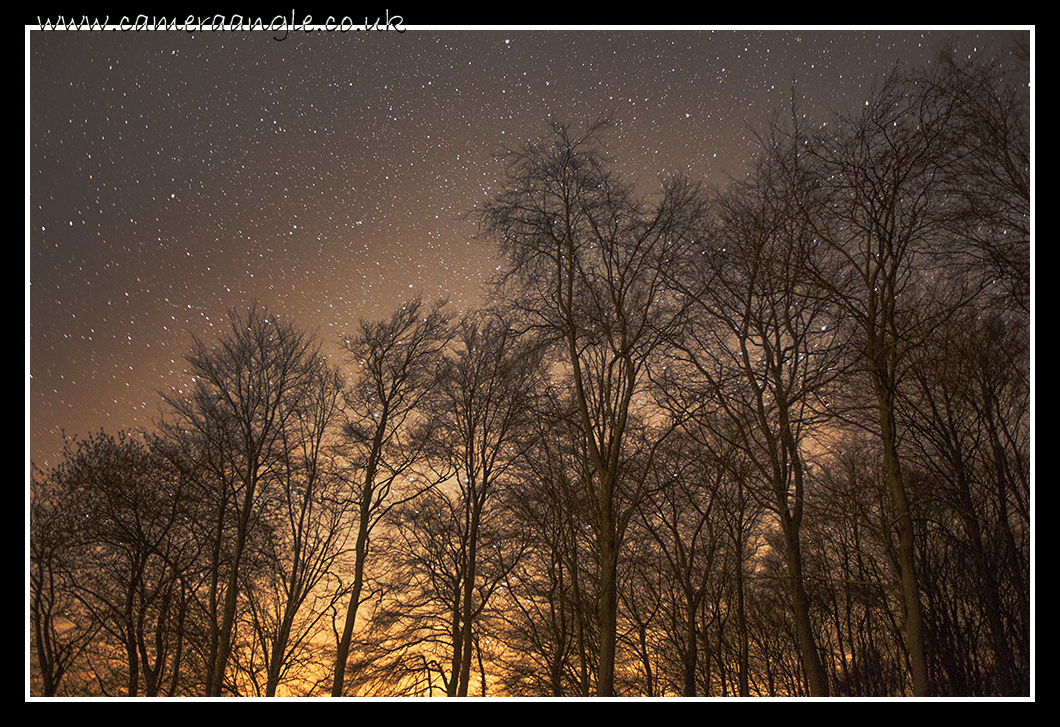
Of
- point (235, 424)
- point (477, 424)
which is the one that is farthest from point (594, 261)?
point (235, 424)

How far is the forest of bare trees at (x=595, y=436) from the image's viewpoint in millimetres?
4328

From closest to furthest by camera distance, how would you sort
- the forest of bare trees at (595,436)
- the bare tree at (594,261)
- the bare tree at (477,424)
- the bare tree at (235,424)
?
1. the forest of bare trees at (595,436)
2. the bare tree at (594,261)
3. the bare tree at (235,424)
4. the bare tree at (477,424)

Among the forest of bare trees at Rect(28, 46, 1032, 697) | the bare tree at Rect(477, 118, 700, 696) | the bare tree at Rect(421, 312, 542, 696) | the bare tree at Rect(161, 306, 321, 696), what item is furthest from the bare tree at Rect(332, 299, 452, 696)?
the bare tree at Rect(477, 118, 700, 696)

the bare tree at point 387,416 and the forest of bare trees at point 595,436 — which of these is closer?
the forest of bare trees at point 595,436

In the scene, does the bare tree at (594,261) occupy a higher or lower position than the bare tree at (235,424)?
higher

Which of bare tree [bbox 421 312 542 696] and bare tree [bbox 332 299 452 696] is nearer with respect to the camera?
bare tree [bbox 332 299 452 696]

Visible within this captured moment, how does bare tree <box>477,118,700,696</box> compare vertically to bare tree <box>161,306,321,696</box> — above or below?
above

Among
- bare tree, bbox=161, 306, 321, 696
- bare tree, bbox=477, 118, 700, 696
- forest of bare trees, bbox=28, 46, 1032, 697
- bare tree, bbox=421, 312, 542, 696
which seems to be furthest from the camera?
bare tree, bbox=421, 312, 542, 696

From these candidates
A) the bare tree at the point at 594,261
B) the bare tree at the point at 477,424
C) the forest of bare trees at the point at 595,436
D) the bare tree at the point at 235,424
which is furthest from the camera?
the bare tree at the point at 477,424

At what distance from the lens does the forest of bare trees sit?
433 cm

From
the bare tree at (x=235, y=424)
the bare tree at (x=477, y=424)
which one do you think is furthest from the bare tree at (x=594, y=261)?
the bare tree at (x=235, y=424)

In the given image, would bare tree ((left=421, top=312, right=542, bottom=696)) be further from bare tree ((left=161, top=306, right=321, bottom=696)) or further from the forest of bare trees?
bare tree ((left=161, top=306, right=321, bottom=696))

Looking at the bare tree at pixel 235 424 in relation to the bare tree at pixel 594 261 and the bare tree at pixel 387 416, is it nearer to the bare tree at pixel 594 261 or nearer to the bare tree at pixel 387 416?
the bare tree at pixel 387 416

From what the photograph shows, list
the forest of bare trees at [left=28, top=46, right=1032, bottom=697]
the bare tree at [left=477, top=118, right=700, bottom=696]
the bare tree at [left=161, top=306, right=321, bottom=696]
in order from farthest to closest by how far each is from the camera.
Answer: the bare tree at [left=161, top=306, right=321, bottom=696], the bare tree at [left=477, top=118, right=700, bottom=696], the forest of bare trees at [left=28, top=46, right=1032, bottom=697]
